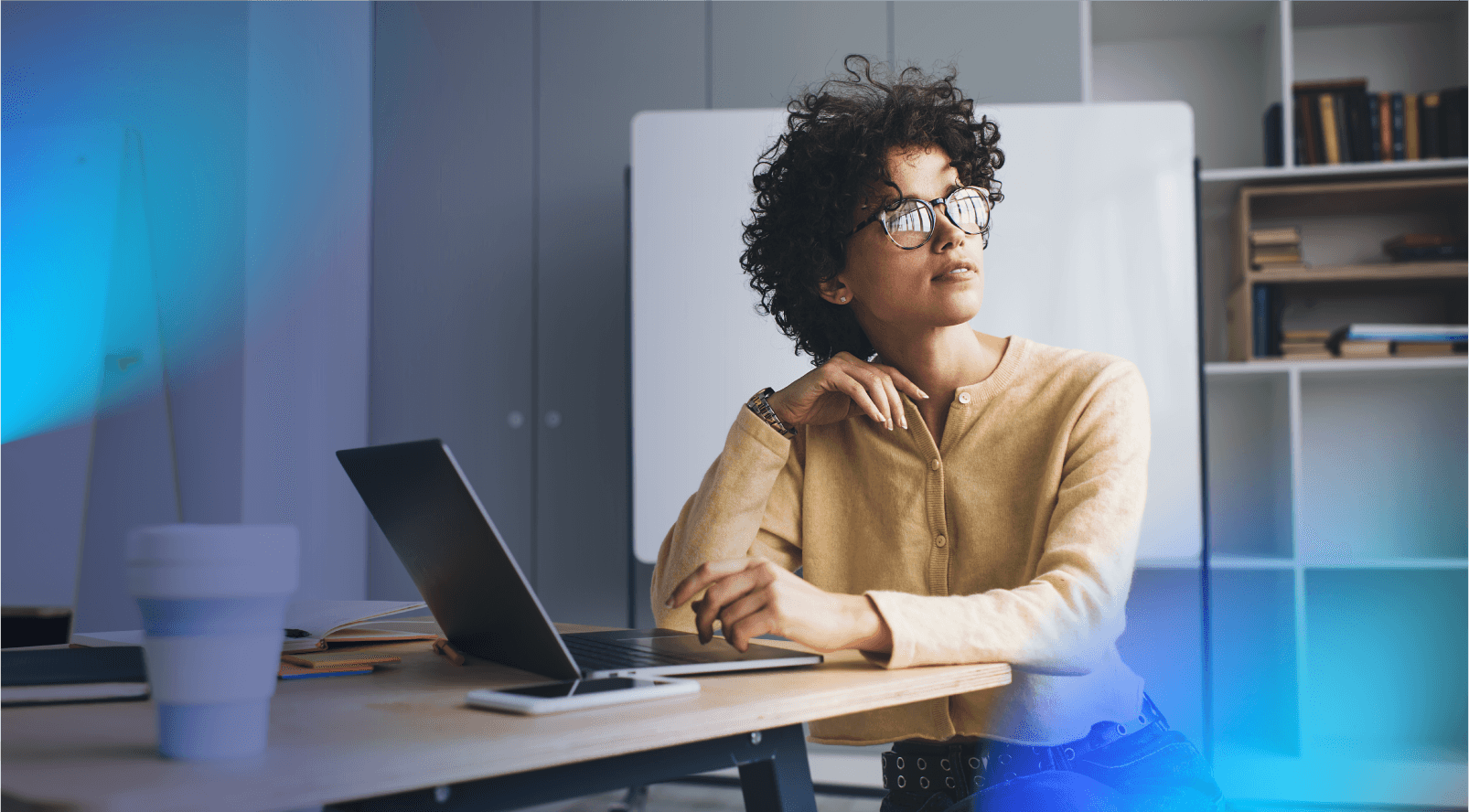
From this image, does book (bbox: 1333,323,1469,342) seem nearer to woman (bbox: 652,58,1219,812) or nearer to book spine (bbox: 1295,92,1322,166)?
book spine (bbox: 1295,92,1322,166)

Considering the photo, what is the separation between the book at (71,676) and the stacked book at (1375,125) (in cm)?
294

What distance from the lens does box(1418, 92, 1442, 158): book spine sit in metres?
2.69

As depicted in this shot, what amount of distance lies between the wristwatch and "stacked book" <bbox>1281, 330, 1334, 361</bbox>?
6.49 feet

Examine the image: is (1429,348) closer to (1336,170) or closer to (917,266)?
(1336,170)

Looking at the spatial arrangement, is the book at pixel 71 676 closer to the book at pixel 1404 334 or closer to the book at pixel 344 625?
the book at pixel 344 625

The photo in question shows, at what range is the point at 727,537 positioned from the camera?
4.19ft

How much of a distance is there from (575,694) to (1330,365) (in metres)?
2.62

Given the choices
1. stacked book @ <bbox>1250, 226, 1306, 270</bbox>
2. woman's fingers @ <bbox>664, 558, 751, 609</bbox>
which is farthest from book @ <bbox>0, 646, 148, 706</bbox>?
stacked book @ <bbox>1250, 226, 1306, 270</bbox>

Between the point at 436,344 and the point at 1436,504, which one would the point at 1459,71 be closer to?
the point at 1436,504

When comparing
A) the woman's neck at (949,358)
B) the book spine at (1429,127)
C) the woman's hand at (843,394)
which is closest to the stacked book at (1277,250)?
the book spine at (1429,127)

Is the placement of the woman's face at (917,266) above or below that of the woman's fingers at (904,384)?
above

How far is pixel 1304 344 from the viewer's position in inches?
106

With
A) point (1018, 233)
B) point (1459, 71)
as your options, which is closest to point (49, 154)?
point (1018, 233)

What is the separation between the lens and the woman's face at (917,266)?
1280mm
